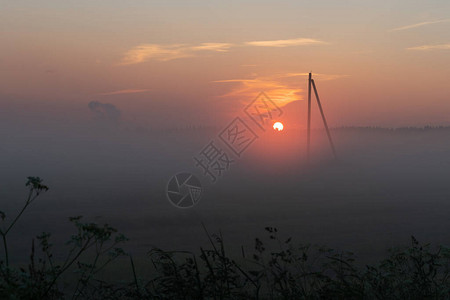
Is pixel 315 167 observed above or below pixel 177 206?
above

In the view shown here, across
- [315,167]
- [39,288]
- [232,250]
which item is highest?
[315,167]

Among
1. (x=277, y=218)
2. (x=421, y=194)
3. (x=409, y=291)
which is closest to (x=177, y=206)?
(x=277, y=218)

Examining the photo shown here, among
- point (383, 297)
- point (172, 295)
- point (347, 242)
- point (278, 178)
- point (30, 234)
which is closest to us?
point (172, 295)

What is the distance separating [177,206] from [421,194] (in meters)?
16.6

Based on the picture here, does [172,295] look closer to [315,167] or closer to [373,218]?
[373,218]

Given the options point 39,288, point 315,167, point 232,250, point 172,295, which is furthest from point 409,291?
point 315,167

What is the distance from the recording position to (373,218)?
23.2m

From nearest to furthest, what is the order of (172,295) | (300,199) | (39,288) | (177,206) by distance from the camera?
(39,288), (172,295), (177,206), (300,199)

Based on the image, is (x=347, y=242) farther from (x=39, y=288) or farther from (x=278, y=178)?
(x=278, y=178)

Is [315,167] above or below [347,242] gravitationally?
above

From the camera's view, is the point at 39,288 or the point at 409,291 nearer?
the point at 39,288

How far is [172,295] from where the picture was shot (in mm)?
3438

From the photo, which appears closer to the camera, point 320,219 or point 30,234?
point 30,234

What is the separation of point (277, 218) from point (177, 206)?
6578 millimetres
